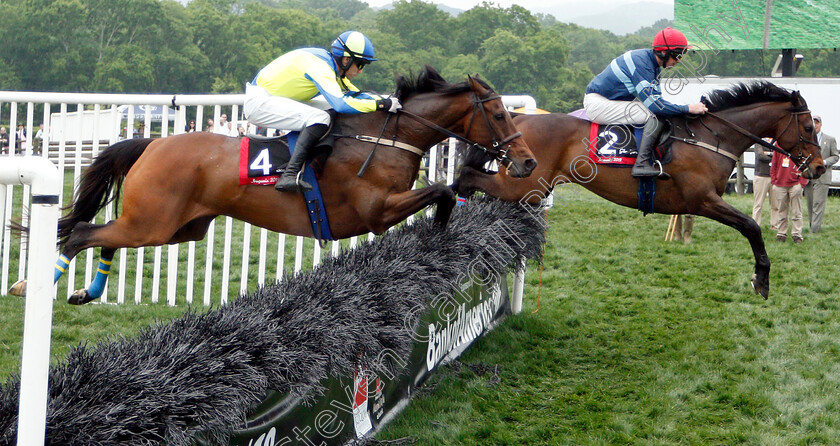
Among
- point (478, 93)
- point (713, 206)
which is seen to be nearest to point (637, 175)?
point (713, 206)

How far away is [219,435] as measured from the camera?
2572 mm

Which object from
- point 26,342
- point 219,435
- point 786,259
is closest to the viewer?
point 26,342

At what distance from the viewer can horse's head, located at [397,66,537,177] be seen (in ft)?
16.0

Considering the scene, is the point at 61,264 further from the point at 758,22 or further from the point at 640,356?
the point at 758,22

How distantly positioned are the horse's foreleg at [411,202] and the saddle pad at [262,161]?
2.19ft

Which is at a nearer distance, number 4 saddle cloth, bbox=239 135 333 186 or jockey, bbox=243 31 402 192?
jockey, bbox=243 31 402 192

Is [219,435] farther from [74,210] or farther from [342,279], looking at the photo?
[74,210]

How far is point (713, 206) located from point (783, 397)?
1.65 m

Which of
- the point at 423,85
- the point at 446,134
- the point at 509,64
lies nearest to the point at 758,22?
the point at 423,85

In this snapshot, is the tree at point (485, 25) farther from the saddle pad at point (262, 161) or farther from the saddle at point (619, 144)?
the saddle pad at point (262, 161)

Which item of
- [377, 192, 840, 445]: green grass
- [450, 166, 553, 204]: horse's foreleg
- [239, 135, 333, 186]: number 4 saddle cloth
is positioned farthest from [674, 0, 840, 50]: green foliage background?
[239, 135, 333, 186]: number 4 saddle cloth

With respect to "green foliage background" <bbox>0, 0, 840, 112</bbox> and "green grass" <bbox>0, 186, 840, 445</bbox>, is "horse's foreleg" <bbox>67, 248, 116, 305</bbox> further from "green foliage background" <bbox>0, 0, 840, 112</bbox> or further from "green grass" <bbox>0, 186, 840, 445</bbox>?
"green foliage background" <bbox>0, 0, 840, 112</bbox>

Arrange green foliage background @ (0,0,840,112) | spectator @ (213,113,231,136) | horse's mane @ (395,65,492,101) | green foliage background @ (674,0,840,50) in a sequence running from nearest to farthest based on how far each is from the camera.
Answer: horse's mane @ (395,65,492,101) < spectator @ (213,113,231,136) < green foliage background @ (674,0,840,50) < green foliage background @ (0,0,840,112)

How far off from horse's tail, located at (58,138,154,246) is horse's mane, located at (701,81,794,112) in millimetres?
4289
